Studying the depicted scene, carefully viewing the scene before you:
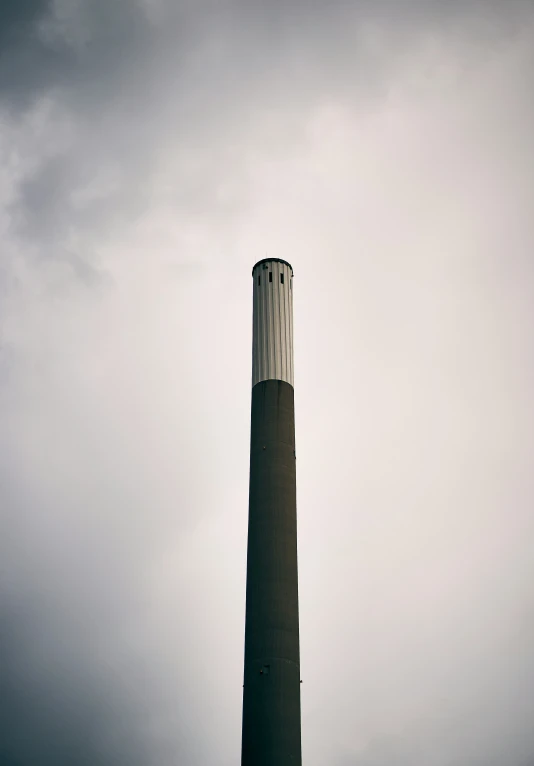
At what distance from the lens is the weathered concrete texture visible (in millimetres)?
25734

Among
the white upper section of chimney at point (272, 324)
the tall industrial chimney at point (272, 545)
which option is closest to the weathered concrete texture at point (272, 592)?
the tall industrial chimney at point (272, 545)

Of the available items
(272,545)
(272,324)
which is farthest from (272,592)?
(272,324)

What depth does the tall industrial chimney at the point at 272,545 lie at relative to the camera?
25891mm

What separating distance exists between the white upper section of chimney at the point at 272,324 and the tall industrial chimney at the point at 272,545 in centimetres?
5

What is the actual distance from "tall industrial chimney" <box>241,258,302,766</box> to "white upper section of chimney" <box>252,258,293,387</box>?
47 millimetres

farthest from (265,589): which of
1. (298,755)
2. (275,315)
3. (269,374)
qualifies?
(275,315)

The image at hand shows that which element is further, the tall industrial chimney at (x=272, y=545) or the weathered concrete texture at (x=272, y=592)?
the tall industrial chimney at (x=272, y=545)

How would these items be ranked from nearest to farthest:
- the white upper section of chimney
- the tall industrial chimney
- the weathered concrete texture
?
1. the weathered concrete texture
2. the tall industrial chimney
3. the white upper section of chimney

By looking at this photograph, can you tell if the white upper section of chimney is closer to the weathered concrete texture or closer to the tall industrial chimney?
the tall industrial chimney

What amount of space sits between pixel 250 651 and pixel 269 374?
12162 mm

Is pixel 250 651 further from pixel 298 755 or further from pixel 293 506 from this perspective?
pixel 293 506

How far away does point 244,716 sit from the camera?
26469 millimetres

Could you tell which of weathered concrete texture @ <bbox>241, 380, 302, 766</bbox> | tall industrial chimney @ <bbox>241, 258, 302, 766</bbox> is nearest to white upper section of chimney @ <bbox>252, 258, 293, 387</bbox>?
tall industrial chimney @ <bbox>241, 258, 302, 766</bbox>

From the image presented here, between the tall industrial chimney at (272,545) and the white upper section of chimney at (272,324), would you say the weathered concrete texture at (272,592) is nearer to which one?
the tall industrial chimney at (272,545)
